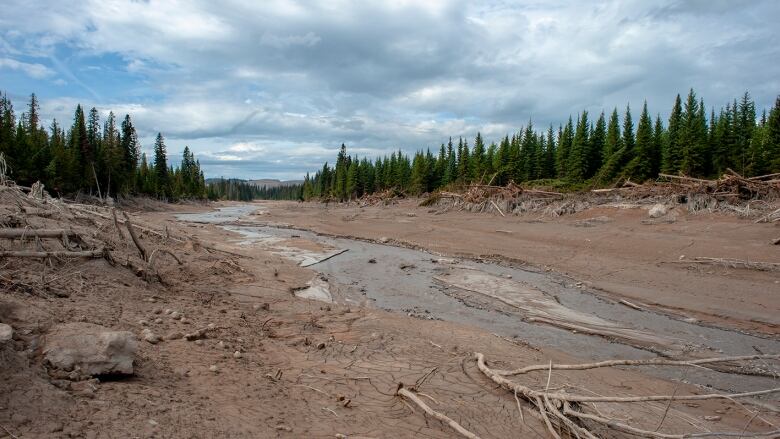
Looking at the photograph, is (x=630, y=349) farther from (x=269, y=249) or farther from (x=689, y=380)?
(x=269, y=249)

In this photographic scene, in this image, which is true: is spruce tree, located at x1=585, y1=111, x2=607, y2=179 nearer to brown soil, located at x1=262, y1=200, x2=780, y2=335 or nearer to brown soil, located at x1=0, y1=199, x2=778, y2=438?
brown soil, located at x1=262, y1=200, x2=780, y2=335

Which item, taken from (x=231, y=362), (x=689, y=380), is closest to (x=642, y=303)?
(x=689, y=380)

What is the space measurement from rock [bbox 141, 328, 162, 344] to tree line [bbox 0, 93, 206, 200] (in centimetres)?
3460

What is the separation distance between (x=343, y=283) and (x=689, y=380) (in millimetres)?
9577

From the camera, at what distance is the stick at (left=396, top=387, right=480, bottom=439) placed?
425 cm

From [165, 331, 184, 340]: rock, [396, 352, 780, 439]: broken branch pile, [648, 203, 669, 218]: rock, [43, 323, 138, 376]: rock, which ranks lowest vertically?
[396, 352, 780, 439]: broken branch pile

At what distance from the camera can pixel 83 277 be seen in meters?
7.39

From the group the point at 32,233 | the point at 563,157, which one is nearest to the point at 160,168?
the point at 563,157

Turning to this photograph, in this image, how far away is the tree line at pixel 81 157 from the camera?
145 feet

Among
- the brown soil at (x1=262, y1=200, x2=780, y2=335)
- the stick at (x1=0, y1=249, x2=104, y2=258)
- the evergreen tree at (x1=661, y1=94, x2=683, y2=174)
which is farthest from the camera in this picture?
the evergreen tree at (x1=661, y1=94, x2=683, y2=174)

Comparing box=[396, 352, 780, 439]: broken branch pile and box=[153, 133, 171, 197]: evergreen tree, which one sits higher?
box=[153, 133, 171, 197]: evergreen tree

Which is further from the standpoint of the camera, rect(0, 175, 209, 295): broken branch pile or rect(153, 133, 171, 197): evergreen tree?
rect(153, 133, 171, 197): evergreen tree

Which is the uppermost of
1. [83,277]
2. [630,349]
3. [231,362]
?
[83,277]

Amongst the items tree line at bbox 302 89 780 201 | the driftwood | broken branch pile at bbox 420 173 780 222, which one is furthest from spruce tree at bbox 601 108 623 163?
the driftwood
